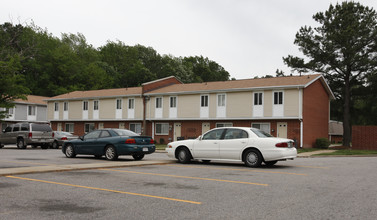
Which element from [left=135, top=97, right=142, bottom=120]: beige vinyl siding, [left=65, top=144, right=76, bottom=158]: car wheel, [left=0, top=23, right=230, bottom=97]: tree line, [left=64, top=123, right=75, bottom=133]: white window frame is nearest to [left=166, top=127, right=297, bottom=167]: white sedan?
[left=65, top=144, right=76, bottom=158]: car wheel

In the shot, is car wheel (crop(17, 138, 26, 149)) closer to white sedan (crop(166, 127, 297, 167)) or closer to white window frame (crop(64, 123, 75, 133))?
white sedan (crop(166, 127, 297, 167))

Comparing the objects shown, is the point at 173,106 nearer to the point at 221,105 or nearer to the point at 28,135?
the point at 221,105

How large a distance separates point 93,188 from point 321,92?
33020 mm

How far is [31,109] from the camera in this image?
5522cm

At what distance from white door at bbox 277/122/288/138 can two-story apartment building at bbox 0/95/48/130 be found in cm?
3679

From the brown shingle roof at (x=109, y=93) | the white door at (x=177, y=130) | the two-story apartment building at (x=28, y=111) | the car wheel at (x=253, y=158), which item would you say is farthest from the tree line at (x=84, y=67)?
the car wheel at (x=253, y=158)

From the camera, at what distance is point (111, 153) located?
16.4m

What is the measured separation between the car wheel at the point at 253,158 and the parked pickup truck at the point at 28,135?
18607mm

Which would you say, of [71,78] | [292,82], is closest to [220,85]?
[292,82]

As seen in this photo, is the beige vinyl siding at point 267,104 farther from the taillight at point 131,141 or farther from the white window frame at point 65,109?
the white window frame at point 65,109

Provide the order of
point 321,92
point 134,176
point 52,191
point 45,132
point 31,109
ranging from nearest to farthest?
point 52,191 → point 134,176 → point 45,132 → point 321,92 → point 31,109

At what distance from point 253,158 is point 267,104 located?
67.8 ft

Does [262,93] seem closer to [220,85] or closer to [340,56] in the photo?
[220,85]

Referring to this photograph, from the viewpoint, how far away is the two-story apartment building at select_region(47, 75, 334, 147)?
33.0 metres
